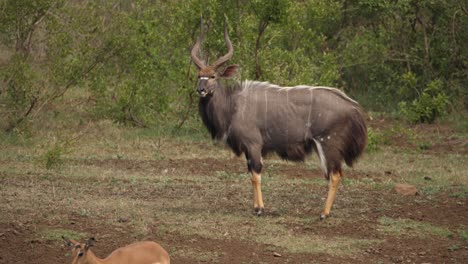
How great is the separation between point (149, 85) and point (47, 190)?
20.0ft

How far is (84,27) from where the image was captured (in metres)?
16.6

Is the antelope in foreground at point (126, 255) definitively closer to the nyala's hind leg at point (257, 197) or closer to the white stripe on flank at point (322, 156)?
the nyala's hind leg at point (257, 197)

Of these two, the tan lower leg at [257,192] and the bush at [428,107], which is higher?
the tan lower leg at [257,192]

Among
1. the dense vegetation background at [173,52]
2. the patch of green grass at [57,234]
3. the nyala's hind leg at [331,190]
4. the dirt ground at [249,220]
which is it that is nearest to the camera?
the dirt ground at [249,220]

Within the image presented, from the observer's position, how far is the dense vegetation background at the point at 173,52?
15.8 meters

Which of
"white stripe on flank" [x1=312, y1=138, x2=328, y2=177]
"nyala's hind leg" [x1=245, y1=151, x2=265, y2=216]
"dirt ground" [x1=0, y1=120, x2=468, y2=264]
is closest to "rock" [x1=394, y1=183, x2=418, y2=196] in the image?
"dirt ground" [x1=0, y1=120, x2=468, y2=264]

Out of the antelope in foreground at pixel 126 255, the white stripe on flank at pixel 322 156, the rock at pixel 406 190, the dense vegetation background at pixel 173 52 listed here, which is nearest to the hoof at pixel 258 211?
the white stripe on flank at pixel 322 156

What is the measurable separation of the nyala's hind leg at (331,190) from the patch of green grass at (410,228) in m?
0.59

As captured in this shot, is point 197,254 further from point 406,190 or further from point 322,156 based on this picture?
point 406,190

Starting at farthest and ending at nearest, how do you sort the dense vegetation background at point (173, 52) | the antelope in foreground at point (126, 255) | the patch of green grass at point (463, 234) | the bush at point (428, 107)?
the bush at point (428, 107), the dense vegetation background at point (173, 52), the patch of green grass at point (463, 234), the antelope in foreground at point (126, 255)

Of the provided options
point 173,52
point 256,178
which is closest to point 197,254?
point 256,178

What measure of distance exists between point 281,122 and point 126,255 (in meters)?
3.81

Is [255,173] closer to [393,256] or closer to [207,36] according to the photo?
[393,256]

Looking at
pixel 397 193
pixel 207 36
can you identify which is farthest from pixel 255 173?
pixel 207 36
